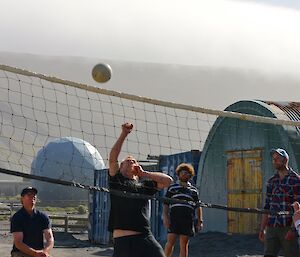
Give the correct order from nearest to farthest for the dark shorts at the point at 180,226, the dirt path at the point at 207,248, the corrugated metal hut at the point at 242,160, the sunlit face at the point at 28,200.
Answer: the sunlit face at the point at 28,200
the dark shorts at the point at 180,226
the dirt path at the point at 207,248
the corrugated metal hut at the point at 242,160

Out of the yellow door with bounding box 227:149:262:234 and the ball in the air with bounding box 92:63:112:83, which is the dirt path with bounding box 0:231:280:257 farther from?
the ball in the air with bounding box 92:63:112:83

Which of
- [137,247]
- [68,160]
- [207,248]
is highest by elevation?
[68,160]

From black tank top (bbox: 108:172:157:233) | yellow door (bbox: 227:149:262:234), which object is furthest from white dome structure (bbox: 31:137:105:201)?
black tank top (bbox: 108:172:157:233)

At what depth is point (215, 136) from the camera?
22.6 m

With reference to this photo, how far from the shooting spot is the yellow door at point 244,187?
20922 millimetres

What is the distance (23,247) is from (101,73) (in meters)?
4.15

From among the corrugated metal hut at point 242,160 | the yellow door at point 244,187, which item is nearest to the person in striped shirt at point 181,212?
the corrugated metal hut at point 242,160

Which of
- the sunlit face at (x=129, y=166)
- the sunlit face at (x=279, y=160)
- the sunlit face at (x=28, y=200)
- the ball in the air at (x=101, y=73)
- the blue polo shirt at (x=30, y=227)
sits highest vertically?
the ball in the air at (x=101, y=73)

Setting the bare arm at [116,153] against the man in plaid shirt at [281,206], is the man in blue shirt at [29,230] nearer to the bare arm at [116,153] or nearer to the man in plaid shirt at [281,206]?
the bare arm at [116,153]

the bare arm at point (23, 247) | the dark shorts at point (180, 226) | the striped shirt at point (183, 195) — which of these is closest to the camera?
the bare arm at point (23, 247)

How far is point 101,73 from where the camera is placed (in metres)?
13.8

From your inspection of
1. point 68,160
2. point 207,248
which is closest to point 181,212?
point 207,248

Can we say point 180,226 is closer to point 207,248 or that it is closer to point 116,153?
point 116,153

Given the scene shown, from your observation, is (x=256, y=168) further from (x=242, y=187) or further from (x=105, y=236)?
(x=105, y=236)
